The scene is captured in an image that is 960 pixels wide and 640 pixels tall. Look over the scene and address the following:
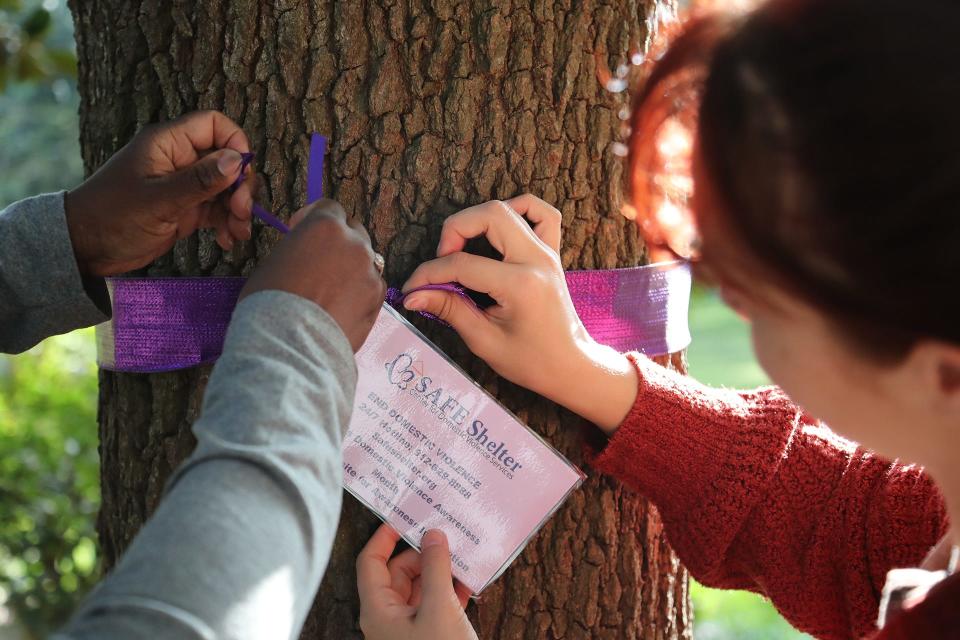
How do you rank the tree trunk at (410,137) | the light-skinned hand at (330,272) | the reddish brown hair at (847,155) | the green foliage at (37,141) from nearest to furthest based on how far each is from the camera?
the reddish brown hair at (847,155), the light-skinned hand at (330,272), the tree trunk at (410,137), the green foliage at (37,141)

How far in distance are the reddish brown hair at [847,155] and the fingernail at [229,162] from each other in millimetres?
633

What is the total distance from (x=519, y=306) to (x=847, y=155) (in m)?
0.56

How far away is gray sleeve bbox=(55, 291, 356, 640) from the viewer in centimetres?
82

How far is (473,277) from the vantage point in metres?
1.26

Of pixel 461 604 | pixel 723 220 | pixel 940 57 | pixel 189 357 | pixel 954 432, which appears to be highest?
pixel 940 57

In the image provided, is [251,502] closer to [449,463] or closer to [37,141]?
[449,463]

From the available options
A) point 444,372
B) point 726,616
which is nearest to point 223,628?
point 444,372

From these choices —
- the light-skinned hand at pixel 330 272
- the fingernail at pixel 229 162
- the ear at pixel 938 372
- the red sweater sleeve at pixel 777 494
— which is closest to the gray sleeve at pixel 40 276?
the fingernail at pixel 229 162

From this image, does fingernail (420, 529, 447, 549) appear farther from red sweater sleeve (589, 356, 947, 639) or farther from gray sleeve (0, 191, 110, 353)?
gray sleeve (0, 191, 110, 353)

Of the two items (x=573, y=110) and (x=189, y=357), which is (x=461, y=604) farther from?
(x=573, y=110)

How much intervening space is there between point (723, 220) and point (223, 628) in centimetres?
60

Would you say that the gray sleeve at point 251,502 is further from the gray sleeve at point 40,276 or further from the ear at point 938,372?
the ear at point 938,372

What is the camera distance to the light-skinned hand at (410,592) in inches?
50.1

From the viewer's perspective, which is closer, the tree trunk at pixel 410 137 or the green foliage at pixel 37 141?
the tree trunk at pixel 410 137
